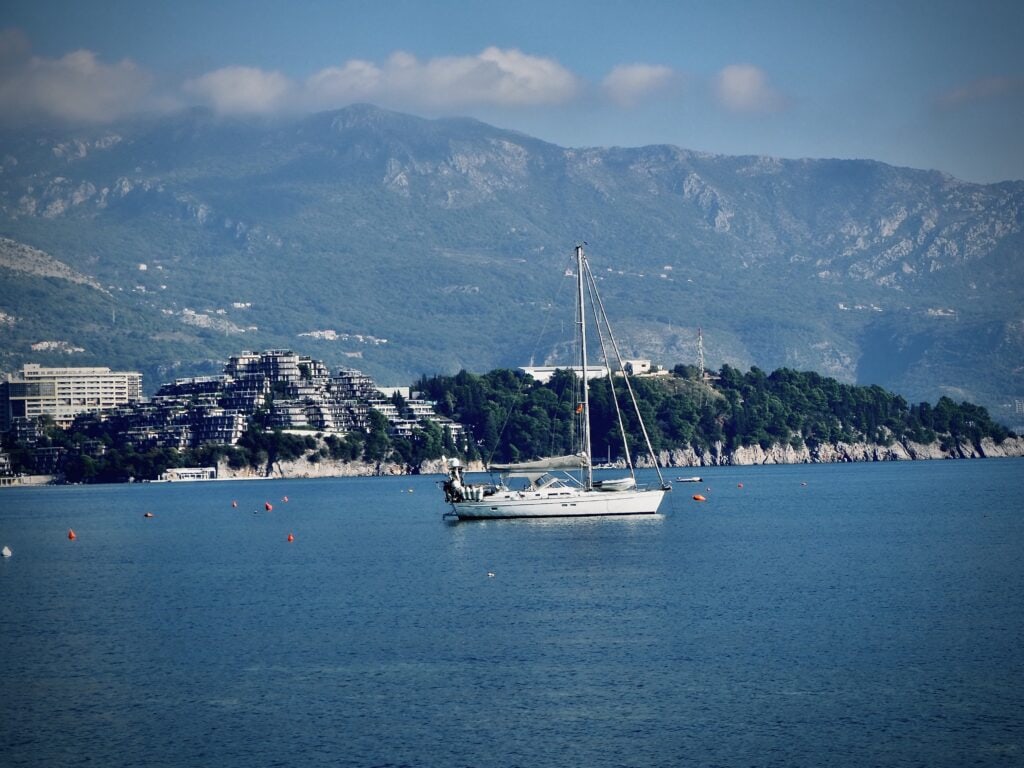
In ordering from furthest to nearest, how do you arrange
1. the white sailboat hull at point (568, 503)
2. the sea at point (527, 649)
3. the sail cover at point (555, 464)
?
the sail cover at point (555, 464) → the white sailboat hull at point (568, 503) → the sea at point (527, 649)

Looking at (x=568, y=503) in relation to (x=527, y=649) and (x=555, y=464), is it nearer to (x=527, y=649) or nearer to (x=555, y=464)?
(x=555, y=464)

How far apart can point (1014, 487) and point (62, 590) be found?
10204cm

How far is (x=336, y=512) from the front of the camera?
136 m

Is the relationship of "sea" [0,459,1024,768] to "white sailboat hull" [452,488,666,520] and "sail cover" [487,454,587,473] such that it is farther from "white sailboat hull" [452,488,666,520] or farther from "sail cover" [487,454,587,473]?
"sail cover" [487,454,587,473]

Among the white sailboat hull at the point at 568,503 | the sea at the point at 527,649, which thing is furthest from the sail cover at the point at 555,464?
the sea at the point at 527,649

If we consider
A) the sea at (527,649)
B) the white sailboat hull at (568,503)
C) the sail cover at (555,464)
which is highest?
the sail cover at (555,464)

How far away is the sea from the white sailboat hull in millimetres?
3177

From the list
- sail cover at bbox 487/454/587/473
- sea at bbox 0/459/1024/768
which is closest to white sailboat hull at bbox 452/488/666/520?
sea at bbox 0/459/1024/768

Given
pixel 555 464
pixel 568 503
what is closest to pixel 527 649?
pixel 568 503

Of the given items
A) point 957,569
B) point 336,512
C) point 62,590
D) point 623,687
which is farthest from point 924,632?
point 336,512

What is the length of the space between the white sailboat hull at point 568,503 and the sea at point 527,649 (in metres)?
3.18

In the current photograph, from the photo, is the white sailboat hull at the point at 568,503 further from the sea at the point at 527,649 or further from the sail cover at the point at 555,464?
the sail cover at the point at 555,464

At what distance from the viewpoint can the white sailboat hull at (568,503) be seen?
350 ft

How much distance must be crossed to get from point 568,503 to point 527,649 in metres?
50.1
